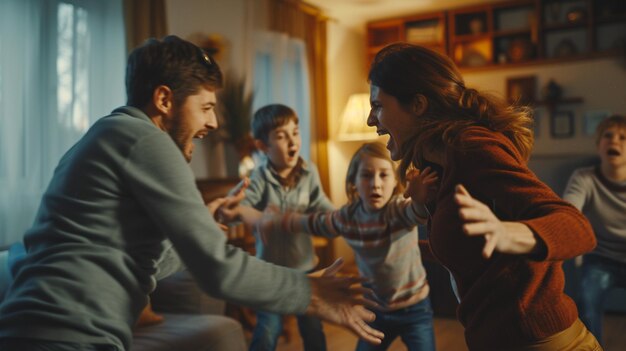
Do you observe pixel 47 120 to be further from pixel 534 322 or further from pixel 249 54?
pixel 534 322

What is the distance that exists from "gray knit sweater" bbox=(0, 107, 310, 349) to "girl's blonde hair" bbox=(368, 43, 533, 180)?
0.41 m

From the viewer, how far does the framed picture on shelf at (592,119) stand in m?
5.62

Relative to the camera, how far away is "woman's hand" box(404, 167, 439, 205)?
125 centimetres

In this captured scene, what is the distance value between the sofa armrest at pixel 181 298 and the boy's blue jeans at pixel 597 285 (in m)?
1.76

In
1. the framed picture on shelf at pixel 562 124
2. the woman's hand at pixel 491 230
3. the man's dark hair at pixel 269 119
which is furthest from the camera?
the framed picture on shelf at pixel 562 124

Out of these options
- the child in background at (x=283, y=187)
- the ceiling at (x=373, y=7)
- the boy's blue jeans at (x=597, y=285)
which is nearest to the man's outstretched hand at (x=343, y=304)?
the child in background at (x=283, y=187)

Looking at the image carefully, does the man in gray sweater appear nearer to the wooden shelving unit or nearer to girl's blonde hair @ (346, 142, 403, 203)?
girl's blonde hair @ (346, 142, 403, 203)

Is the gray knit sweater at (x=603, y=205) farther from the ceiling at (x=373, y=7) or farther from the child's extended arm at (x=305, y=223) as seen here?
the ceiling at (x=373, y=7)

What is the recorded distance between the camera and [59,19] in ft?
9.51

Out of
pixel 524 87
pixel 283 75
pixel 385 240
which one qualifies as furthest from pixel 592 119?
pixel 385 240

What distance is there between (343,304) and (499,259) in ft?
1.01

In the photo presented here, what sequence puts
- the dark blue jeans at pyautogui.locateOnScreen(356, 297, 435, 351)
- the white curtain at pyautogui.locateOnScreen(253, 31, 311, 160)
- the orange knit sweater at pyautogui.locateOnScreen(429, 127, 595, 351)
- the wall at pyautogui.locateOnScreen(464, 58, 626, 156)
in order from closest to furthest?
the orange knit sweater at pyautogui.locateOnScreen(429, 127, 595, 351), the dark blue jeans at pyautogui.locateOnScreen(356, 297, 435, 351), the white curtain at pyautogui.locateOnScreen(253, 31, 311, 160), the wall at pyautogui.locateOnScreen(464, 58, 626, 156)

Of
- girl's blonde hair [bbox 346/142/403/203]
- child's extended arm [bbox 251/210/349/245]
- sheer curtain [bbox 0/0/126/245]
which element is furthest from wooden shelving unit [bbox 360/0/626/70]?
child's extended arm [bbox 251/210/349/245]

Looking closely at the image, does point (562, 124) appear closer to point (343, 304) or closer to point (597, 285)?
point (597, 285)
